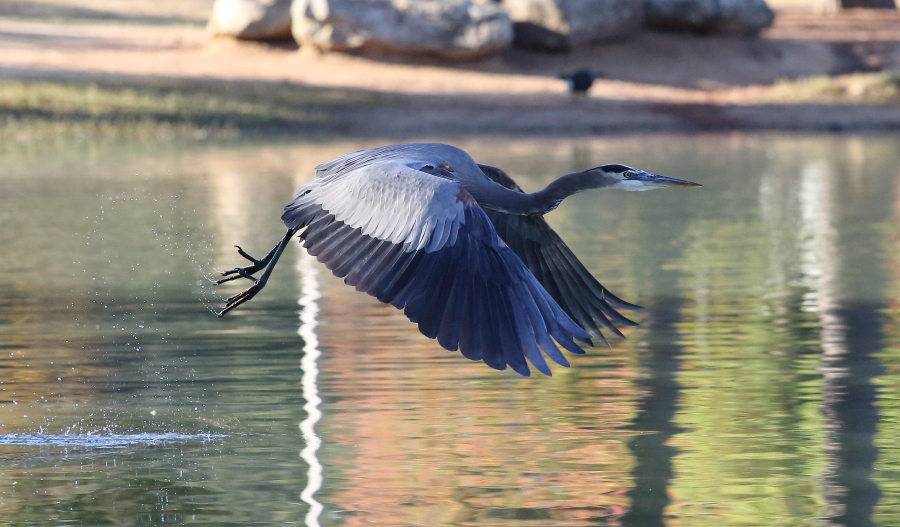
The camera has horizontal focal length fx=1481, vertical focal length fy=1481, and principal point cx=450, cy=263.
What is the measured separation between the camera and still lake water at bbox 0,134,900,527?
16.4 ft

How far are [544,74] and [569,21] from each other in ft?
4.37

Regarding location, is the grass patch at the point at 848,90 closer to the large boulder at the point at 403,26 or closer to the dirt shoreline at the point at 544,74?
the dirt shoreline at the point at 544,74

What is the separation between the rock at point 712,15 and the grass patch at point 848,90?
3.26m

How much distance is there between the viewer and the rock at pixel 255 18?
29156 millimetres

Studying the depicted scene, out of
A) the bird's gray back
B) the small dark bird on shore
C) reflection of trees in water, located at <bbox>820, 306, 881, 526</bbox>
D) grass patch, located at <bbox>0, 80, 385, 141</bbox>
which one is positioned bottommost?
reflection of trees in water, located at <bbox>820, 306, 881, 526</bbox>

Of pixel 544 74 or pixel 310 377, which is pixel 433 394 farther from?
pixel 544 74

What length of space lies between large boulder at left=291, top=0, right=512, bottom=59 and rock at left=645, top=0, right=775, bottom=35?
368 cm

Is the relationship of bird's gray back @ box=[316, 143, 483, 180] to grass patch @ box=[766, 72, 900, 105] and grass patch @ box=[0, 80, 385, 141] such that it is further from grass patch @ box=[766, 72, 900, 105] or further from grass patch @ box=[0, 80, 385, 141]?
grass patch @ box=[766, 72, 900, 105]

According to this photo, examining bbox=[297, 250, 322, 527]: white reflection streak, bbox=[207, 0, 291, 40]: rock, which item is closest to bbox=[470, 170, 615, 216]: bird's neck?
bbox=[297, 250, 322, 527]: white reflection streak

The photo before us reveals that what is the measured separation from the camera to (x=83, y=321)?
28.9 ft

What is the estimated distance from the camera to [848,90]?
26984 millimetres

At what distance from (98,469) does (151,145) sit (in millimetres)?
16575

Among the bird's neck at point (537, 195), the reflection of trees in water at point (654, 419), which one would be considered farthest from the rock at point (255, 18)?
the bird's neck at point (537, 195)

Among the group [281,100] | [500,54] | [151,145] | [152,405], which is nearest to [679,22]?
[500,54]
